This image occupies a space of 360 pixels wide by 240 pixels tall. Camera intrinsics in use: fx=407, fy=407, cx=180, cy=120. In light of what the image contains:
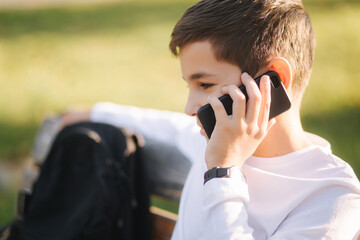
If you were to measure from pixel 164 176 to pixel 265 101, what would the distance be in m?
1.00

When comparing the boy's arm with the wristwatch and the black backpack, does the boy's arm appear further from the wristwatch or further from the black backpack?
the black backpack

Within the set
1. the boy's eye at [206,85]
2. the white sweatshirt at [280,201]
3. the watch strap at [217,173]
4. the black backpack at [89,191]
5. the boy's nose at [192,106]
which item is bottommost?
the black backpack at [89,191]

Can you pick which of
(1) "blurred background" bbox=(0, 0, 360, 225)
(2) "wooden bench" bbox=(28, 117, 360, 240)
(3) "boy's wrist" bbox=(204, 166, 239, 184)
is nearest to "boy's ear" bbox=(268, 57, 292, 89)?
(3) "boy's wrist" bbox=(204, 166, 239, 184)

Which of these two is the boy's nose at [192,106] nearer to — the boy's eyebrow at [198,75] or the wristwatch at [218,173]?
the boy's eyebrow at [198,75]

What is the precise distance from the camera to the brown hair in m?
1.59

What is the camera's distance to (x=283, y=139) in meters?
1.64

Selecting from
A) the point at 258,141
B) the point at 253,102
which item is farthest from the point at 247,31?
the point at 258,141

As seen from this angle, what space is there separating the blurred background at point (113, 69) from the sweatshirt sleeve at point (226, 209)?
8.06 feet

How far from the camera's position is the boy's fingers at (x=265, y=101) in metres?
1.51

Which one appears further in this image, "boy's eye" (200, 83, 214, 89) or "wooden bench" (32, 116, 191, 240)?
"wooden bench" (32, 116, 191, 240)

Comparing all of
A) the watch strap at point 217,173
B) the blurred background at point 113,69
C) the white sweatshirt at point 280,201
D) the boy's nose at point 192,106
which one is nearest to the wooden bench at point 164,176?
the white sweatshirt at point 280,201

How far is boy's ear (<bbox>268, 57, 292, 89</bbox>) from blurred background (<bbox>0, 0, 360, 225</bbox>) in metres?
2.32

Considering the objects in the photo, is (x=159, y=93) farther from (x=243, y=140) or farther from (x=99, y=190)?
(x=243, y=140)

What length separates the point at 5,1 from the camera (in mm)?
9203
